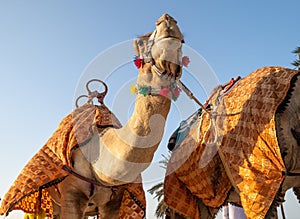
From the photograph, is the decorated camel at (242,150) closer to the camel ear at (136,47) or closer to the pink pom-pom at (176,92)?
the pink pom-pom at (176,92)

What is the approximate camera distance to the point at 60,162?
4887mm

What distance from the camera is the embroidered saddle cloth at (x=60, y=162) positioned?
189 inches

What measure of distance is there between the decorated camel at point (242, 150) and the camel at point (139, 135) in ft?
3.79

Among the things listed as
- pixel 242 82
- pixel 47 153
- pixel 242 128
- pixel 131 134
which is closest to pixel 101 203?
pixel 47 153

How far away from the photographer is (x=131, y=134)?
13.1 feet

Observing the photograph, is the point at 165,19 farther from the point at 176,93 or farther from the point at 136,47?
the point at 176,93

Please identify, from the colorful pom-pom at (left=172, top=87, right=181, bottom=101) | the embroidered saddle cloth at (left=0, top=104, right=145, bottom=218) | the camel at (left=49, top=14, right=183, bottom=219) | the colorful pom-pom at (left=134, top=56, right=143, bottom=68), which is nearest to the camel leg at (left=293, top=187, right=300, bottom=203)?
the embroidered saddle cloth at (left=0, top=104, right=145, bottom=218)

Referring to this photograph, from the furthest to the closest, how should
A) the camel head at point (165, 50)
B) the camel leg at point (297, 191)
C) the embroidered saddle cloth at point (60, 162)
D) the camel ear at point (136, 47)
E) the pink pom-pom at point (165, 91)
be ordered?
the camel leg at point (297, 191) < the embroidered saddle cloth at point (60, 162) < the camel ear at point (136, 47) < the pink pom-pom at point (165, 91) < the camel head at point (165, 50)

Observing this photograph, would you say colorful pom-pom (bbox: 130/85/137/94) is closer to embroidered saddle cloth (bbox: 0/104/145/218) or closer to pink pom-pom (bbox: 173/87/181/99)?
pink pom-pom (bbox: 173/87/181/99)

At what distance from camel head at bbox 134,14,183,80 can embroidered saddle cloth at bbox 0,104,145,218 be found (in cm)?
153

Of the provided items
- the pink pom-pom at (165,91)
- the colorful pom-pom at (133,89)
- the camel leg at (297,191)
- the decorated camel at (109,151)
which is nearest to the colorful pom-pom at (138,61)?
the decorated camel at (109,151)

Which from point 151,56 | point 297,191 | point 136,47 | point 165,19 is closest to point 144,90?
point 151,56

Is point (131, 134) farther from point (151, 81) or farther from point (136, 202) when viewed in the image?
point (136, 202)

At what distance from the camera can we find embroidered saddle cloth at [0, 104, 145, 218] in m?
4.81
